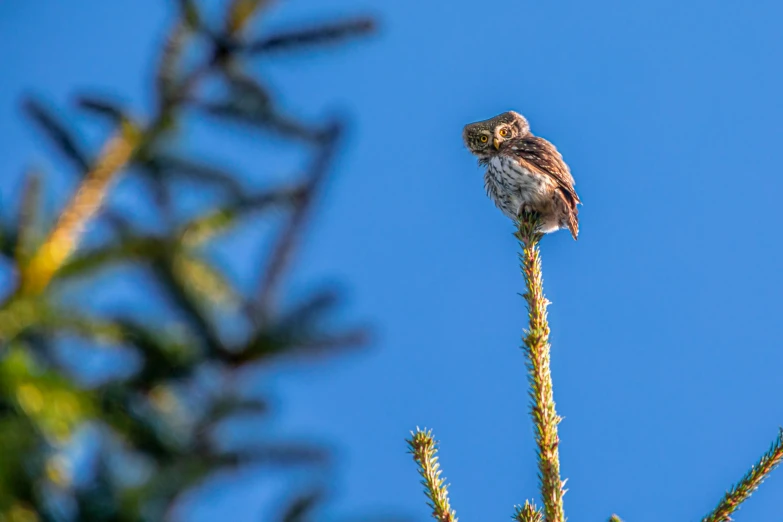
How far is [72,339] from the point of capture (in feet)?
5.25

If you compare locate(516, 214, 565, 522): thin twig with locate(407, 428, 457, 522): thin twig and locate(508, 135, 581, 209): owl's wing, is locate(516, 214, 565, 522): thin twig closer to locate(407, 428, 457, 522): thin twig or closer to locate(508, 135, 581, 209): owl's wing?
locate(407, 428, 457, 522): thin twig

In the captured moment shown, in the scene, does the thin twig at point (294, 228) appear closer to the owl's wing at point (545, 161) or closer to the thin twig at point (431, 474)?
the thin twig at point (431, 474)

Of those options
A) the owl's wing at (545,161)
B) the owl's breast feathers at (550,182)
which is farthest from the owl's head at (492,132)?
the owl's breast feathers at (550,182)

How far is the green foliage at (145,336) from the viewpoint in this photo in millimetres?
1341

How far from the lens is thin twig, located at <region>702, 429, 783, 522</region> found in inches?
112

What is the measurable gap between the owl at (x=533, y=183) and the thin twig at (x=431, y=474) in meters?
3.19

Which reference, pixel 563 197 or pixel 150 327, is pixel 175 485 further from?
pixel 563 197

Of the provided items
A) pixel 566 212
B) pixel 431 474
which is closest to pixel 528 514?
pixel 431 474

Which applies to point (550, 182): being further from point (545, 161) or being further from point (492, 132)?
point (492, 132)

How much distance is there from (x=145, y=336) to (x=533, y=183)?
5.50 m

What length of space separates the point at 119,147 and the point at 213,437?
0.79 metres

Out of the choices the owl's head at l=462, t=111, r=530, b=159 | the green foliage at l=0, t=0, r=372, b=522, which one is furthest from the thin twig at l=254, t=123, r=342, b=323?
the owl's head at l=462, t=111, r=530, b=159

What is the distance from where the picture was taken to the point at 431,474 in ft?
10.1

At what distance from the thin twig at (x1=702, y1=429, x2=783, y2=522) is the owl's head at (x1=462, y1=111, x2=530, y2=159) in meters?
5.39
